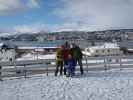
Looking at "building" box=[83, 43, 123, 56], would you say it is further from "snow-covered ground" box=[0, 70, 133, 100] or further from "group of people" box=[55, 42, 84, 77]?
"snow-covered ground" box=[0, 70, 133, 100]

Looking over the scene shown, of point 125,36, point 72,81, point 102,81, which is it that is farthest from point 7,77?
point 125,36

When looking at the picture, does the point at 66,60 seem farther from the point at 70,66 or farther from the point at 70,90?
the point at 70,90

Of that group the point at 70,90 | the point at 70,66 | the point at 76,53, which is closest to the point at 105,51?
the point at 76,53

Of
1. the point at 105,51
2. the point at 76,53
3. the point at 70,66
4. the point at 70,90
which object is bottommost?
the point at 70,90

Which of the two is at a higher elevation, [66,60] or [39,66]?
[66,60]

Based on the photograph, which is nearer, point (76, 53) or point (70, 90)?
point (70, 90)

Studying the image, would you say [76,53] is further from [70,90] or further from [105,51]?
[105,51]

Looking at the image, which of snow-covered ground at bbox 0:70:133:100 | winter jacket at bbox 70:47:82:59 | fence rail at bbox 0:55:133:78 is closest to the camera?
snow-covered ground at bbox 0:70:133:100

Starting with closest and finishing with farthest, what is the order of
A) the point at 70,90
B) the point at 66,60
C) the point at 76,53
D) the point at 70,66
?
the point at 70,90, the point at 70,66, the point at 66,60, the point at 76,53

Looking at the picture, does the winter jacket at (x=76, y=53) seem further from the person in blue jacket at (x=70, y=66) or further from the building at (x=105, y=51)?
the building at (x=105, y=51)

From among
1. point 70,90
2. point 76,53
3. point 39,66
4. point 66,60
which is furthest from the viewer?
point 39,66

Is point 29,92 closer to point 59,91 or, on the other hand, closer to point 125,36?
point 59,91

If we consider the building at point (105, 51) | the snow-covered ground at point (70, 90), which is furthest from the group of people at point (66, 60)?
the building at point (105, 51)

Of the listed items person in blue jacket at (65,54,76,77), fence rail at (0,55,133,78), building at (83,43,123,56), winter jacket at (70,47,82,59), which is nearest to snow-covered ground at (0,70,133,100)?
person in blue jacket at (65,54,76,77)
